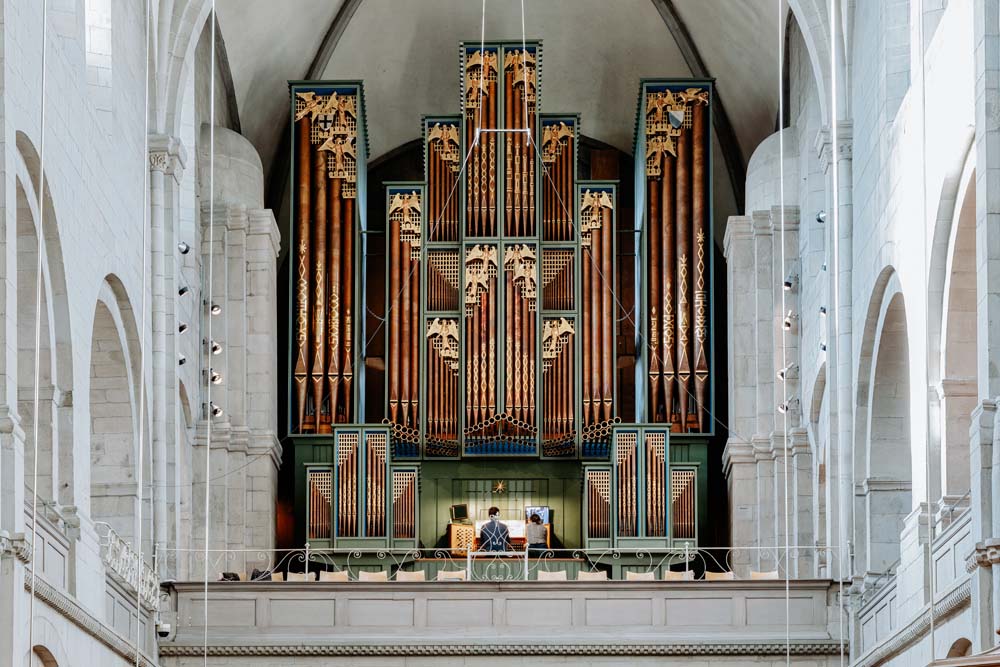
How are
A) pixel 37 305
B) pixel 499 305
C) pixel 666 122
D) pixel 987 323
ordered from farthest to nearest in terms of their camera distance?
pixel 666 122 < pixel 499 305 < pixel 37 305 < pixel 987 323

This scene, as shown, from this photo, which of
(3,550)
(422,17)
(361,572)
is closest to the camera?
(3,550)

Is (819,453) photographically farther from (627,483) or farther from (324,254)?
(324,254)

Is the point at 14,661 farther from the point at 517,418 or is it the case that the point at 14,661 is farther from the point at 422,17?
the point at 422,17

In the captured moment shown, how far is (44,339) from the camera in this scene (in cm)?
2066

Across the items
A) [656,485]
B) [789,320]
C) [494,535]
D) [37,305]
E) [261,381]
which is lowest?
[494,535]

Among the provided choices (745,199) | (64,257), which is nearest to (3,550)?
(64,257)

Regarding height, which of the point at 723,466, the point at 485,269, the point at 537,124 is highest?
the point at 537,124

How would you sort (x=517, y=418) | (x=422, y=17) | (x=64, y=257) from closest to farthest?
(x=64, y=257), (x=517, y=418), (x=422, y=17)

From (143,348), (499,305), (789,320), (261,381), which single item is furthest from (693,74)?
(143,348)

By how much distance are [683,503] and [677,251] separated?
384cm

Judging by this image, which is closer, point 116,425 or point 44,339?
point 44,339

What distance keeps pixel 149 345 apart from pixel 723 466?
8736 millimetres

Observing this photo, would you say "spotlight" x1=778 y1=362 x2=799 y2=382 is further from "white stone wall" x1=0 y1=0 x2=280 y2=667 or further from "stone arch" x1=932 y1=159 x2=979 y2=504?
"stone arch" x1=932 y1=159 x2=979 y2=504

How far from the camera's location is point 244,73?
31.0 meters
